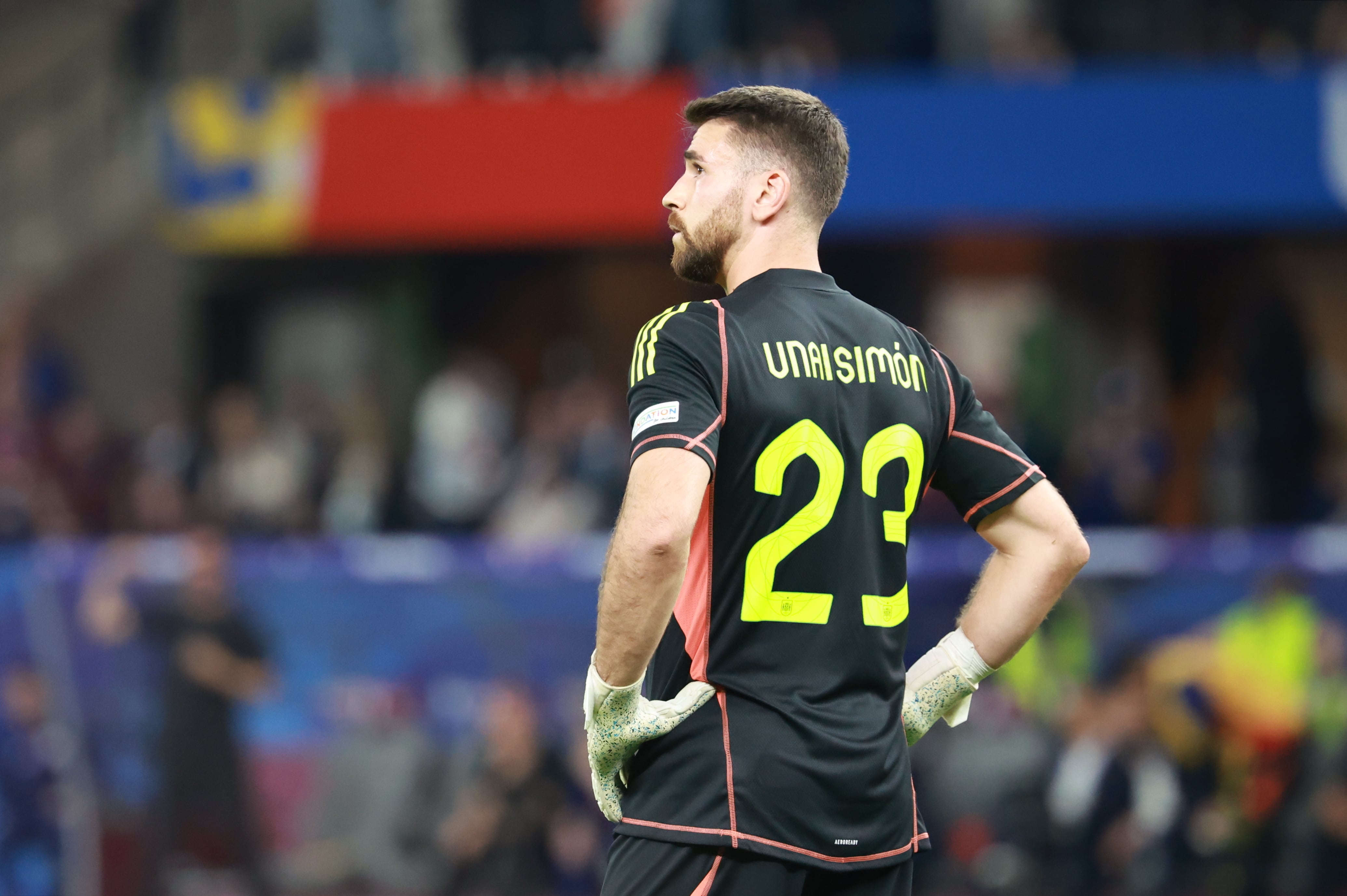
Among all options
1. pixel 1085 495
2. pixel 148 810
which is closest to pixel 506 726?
pixel 148 810

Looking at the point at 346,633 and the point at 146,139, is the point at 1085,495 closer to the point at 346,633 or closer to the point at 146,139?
the point at 346,633

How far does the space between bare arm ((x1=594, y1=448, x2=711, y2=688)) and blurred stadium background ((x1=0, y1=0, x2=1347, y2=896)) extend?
5171mm

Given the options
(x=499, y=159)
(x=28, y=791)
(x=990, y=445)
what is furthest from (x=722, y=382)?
(x=499, y=159)

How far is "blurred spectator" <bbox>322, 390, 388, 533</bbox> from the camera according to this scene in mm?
9867

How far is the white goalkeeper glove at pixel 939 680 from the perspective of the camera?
10.5ft

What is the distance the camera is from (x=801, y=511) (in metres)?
2.87

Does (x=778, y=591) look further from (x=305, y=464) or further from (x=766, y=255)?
(x=305, y=464)

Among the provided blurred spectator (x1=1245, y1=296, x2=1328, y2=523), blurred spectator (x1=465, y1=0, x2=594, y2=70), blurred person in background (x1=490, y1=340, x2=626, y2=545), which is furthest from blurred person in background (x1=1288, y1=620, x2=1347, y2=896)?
blurred spectator (x1=465, y1=0, x2=594, y2=70)

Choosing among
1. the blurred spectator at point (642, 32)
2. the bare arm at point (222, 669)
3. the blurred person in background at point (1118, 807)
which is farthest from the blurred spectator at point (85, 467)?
the blurred person in background at point (1118, 807)

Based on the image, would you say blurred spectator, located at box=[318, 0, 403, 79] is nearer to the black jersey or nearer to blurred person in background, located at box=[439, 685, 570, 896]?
blurred person in background, located at box=[439, 685, 570, 896]

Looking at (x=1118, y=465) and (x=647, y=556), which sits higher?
(x=647, y=556)

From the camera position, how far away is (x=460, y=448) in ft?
35.0

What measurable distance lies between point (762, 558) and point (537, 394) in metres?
10.4

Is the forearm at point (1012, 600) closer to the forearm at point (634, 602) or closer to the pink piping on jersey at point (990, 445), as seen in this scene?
the pink piping on jersey at point (990, 445)
